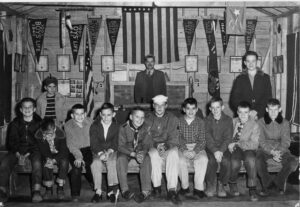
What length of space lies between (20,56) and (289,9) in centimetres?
673

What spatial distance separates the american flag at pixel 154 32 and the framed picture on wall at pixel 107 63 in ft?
2.44

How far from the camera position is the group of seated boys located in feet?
15.3

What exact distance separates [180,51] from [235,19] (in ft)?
6.81

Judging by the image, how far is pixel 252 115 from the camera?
5.25 metres

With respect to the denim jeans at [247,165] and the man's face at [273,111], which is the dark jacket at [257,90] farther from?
the denim jeans at [247,165]

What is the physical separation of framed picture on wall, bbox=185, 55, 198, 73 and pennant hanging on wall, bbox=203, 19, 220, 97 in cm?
37

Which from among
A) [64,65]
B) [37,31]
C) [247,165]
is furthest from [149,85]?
[37,31]

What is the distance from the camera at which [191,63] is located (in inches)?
356

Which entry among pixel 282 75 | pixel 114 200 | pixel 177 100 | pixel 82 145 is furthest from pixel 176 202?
pixel 282 75

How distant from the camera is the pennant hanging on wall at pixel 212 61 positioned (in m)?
8.91

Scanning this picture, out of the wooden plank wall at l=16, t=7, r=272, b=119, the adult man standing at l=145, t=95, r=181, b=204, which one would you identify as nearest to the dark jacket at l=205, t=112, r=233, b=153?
the adult man standing at l=145, t=95, r=181, b=204

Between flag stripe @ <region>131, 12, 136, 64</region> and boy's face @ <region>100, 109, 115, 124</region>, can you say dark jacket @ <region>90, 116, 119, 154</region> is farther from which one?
flag stripe @ <region>131, 12, 136, 64</region>

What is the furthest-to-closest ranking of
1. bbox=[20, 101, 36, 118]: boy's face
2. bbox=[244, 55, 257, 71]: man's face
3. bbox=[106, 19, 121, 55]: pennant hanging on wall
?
1. bbox=[106, 19, 121, 55]: pennant hanging on wall
2. bbox=[244, 55, 257, 71]: man's face
3. bbox=[20, 101, 36, 118]: boy's face

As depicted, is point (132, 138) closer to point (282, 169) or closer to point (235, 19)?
point (282, 169)
